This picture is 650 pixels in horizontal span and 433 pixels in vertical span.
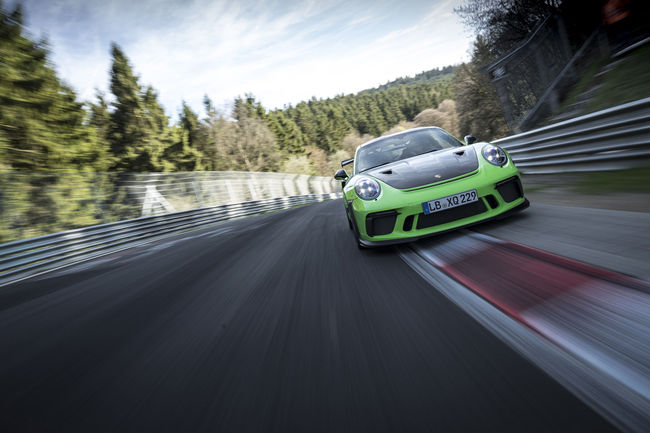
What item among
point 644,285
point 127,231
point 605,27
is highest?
point 605,27

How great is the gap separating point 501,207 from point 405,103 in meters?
122

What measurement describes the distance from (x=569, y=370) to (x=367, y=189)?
2.35 m

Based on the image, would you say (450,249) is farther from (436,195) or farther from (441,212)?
(436,195)

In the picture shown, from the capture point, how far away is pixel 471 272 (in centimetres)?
226

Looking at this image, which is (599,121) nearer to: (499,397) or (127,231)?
(499,397)

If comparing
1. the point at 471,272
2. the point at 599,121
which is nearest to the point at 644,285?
the point at 471,272

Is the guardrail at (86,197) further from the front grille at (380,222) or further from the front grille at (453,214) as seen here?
the front grille at (453,214)

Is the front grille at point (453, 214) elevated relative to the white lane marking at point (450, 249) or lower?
elevated

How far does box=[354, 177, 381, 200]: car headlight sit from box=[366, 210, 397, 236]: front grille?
0.22 metres

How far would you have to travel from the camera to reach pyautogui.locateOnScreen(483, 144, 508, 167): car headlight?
311 centimetres

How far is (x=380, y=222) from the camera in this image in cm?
304

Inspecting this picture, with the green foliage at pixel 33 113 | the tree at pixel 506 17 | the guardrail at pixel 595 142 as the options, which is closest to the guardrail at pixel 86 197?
the green foliage at pixel 33 113

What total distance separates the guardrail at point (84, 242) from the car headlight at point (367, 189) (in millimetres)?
6845

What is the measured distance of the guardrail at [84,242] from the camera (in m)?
6.61
